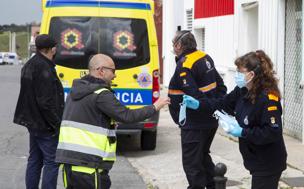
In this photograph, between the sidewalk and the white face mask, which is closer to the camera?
the white face mask

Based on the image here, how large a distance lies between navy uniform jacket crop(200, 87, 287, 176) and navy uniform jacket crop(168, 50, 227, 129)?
165 centimetres

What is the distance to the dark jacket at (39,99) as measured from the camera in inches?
250

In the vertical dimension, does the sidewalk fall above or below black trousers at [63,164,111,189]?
below

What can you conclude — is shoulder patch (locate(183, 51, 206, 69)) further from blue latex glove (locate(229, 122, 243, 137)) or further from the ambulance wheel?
the ambulance wheel

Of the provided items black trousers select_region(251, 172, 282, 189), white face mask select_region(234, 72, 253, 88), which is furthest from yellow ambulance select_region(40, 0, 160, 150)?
black trousers select_region(251, 172, 282, 189)

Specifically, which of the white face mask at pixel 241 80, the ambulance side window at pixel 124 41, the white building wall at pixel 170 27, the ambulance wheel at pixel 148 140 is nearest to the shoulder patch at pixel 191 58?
the white face mask at pixel 241 80

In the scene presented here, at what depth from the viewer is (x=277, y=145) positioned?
445 cm

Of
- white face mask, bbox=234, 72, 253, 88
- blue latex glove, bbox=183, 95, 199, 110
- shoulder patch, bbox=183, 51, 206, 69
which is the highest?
shoulder patch, bbox=183, 51, 206, 69

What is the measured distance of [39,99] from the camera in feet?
20.8

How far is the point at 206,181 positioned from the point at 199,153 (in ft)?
1.34

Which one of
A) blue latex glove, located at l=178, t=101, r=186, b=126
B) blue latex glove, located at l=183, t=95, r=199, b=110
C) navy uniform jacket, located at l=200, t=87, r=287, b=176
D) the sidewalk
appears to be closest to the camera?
navy uniform jacket, located at l=200, t=87, r=287, b=176

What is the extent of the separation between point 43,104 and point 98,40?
352 centimetres

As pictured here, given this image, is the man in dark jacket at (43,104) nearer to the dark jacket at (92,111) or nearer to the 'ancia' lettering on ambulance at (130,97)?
the dark jacket at (92,111)

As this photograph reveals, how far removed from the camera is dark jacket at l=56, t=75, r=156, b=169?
15.1 feet
